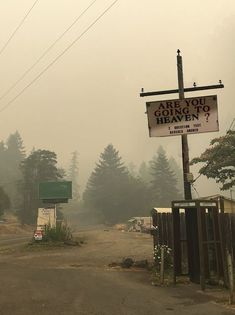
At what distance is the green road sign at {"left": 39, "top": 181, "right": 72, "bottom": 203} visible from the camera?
54.7m

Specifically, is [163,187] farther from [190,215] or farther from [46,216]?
[190,215]

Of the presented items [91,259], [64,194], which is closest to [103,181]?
[64,194]

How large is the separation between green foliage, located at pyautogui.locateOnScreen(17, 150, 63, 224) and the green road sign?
149 feet

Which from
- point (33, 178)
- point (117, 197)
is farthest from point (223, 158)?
point (117, 197)

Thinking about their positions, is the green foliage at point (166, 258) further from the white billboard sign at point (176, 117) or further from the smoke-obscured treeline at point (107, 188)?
the smoke-obscured treeline at point (107, 188)

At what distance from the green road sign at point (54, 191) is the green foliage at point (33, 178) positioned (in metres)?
45.3

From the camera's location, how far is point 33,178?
4449 inches

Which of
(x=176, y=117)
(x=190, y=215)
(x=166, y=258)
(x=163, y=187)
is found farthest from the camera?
(x=163, y=187)

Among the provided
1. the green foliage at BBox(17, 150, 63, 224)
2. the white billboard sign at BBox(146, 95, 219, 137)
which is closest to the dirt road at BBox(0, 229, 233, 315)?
the white billboard sign at BBox(146, 95, 219, 137)

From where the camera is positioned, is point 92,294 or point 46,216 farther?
point 46,216

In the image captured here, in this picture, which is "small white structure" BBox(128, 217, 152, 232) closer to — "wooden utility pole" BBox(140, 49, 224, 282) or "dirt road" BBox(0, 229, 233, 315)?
"dirt road" BBox(0, 229, 233, 315)

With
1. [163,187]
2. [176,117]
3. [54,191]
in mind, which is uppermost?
[163,187]

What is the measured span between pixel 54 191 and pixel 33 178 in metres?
58.3

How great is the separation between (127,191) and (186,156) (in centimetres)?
11814
